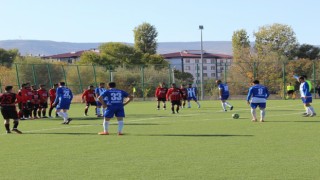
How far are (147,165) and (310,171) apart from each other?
2.94 meters

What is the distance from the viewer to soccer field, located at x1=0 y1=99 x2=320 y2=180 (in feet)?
31.4

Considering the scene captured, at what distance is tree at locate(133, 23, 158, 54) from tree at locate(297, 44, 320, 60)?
96.6 ft

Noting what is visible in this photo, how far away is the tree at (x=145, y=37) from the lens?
115938 millimetres

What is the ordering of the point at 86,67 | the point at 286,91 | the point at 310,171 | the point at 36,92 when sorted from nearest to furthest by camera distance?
1. the point at 310,171
2. the point at 36,92
3. the point at 286,91
4. the point at 86,67

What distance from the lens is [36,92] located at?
89.9 feet

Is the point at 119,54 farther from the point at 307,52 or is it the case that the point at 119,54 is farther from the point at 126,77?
A: the point at 126,77

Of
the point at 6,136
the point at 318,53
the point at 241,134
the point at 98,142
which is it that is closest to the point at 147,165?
the point at 98,142

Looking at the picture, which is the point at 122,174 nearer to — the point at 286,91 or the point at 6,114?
the point at 6,114

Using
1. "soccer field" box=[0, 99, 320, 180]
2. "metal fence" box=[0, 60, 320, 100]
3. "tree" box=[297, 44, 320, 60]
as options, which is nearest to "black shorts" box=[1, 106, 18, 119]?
"soccer field" box=[0, 99, 320, 180]

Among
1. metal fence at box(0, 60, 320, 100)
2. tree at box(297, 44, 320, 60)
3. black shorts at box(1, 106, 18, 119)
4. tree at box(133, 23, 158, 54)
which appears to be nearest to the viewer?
black shorts at box(1, 106, 18, 119)

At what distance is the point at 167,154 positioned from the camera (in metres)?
12.0

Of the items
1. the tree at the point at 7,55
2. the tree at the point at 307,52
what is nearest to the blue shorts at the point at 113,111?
the tree at the point at 307,52

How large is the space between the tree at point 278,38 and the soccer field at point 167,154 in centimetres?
8686

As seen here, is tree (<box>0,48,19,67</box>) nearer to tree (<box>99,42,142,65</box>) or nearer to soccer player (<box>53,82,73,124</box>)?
tree (<box>99,42,142,65</box>)
